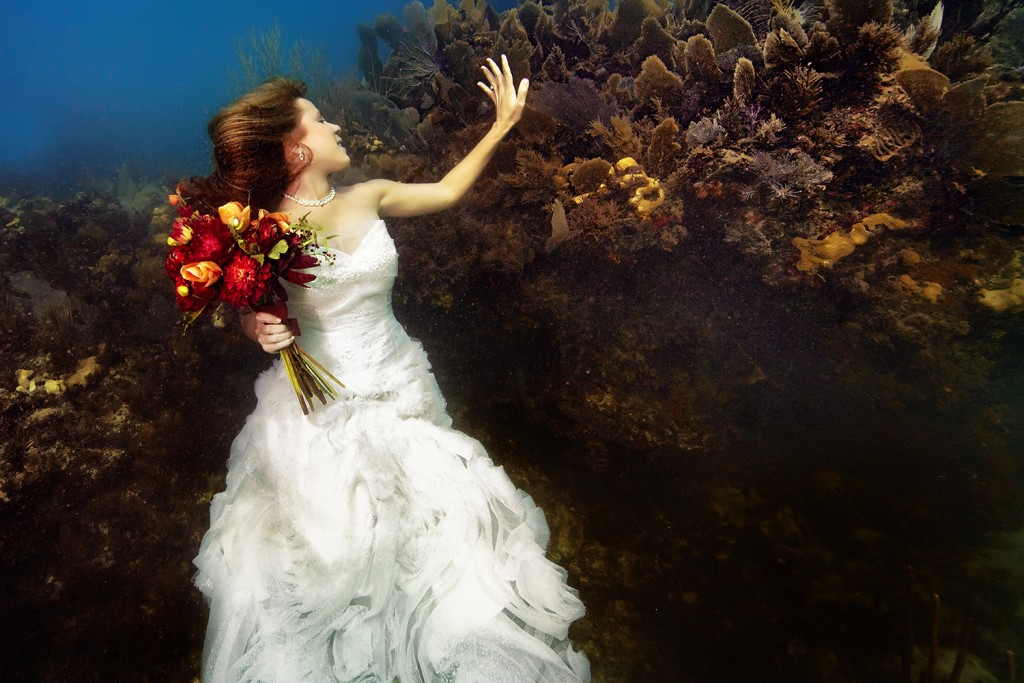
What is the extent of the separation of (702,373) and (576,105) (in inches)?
105

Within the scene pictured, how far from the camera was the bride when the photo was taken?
1815mm

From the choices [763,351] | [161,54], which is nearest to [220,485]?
[763,351]

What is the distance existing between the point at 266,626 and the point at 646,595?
6.71 feet

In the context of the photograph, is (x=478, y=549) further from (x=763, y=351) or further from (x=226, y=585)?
(x=763, y=351)

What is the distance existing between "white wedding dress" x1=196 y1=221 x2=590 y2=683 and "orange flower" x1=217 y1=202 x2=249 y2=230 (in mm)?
516

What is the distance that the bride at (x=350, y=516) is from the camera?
182 centimetres

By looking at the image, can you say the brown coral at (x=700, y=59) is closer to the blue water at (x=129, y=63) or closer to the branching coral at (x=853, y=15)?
the branching coral at (x=853, y=15)

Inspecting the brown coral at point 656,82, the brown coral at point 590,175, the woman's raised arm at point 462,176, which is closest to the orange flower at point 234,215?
the woman's raised arm at point 462,176

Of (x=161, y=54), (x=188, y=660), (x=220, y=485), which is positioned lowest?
(x=161, y=54)

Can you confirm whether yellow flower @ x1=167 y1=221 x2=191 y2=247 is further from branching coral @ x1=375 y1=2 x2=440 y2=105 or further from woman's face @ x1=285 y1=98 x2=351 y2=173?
branching coral @ x1=375 y1=2 x2=440 y2=105

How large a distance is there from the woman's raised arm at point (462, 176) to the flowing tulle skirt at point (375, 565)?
4.20ft

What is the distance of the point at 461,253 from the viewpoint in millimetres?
4164

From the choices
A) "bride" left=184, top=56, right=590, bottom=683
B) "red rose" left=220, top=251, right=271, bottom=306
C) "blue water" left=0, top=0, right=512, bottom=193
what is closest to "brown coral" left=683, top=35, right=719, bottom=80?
"bride" left=184, top=56, right=590, bottom=683

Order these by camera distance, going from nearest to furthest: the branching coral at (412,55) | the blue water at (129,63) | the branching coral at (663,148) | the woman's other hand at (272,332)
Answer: the woman's other hand at (272,332) → the branching coral at (663,148) → the branching coral at (412,55) → the blue water at (129,63)
